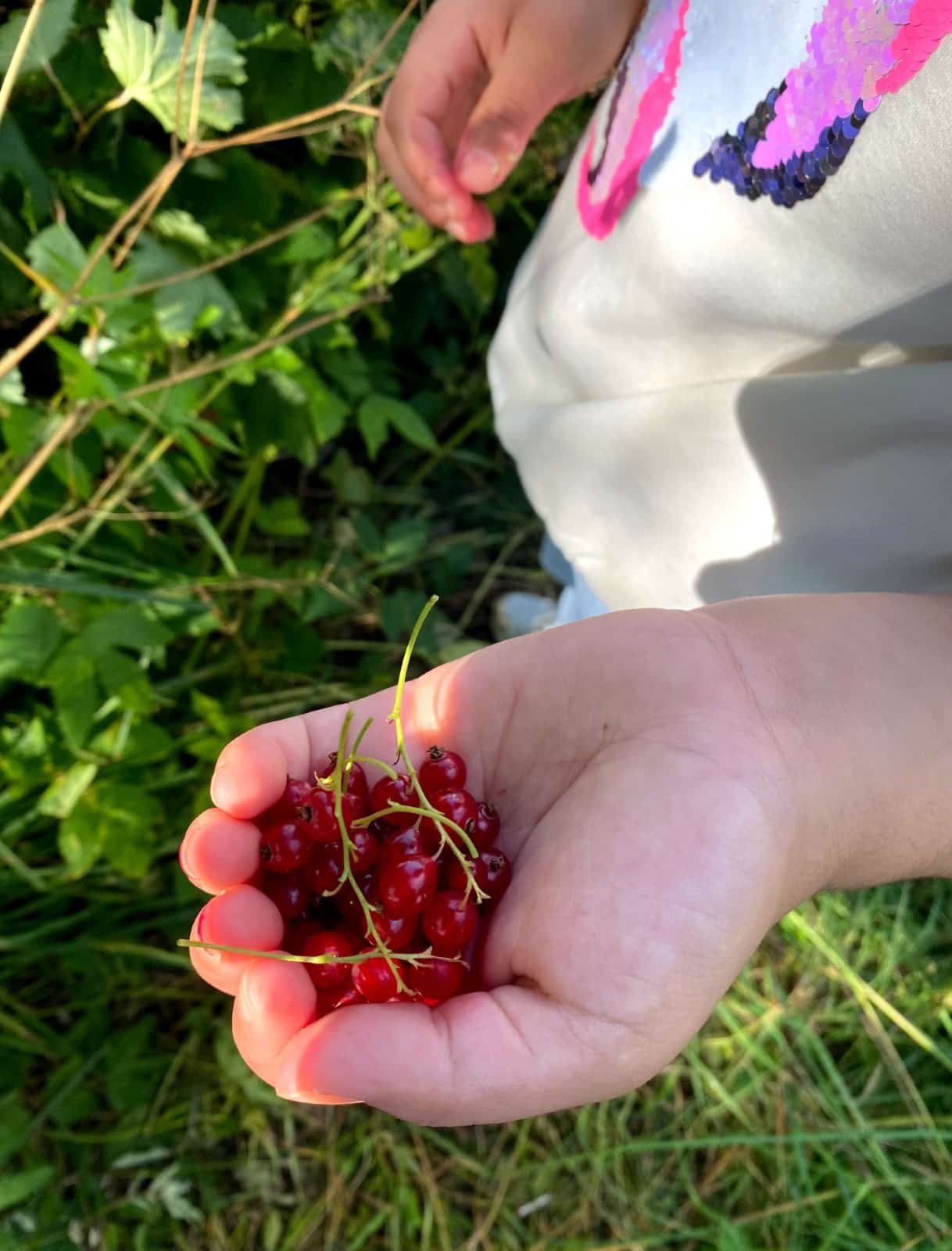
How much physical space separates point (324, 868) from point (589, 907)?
280 millimetres

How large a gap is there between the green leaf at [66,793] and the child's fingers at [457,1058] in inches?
33.0

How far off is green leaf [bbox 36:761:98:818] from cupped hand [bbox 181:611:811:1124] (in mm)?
684

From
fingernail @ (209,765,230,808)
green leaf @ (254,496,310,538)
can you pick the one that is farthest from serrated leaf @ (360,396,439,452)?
fingernail @ (209,765,230,808)

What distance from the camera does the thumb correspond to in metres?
1.16

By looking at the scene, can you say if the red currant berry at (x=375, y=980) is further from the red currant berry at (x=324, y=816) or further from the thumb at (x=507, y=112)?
the thumb at (x=507, y=112)

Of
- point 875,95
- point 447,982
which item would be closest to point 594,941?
point 447,982

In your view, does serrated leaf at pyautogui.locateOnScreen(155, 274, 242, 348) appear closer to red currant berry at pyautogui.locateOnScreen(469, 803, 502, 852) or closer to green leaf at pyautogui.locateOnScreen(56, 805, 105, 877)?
green leaf at pyautogui.locateOnScreen(56, 805, 105, 877)

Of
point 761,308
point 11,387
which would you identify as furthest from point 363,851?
point 11,387

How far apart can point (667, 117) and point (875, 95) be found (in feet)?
0.94

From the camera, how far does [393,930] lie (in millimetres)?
858

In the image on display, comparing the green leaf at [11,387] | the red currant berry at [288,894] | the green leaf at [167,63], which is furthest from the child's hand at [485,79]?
the red currant berry at [288,894]

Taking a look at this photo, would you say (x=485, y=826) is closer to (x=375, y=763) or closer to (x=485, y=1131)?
(x=375, y=763)

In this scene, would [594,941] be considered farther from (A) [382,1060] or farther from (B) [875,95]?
(B) [875,95]

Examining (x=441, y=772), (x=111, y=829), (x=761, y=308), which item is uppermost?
(x=761, y=308)
